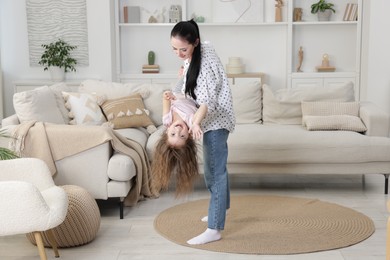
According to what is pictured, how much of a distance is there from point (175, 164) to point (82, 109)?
1807mm

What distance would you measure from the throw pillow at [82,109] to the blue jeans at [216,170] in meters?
1.67

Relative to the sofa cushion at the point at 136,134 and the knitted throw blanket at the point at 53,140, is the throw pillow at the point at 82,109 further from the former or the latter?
the knitted throw blanket at the point at 53,140

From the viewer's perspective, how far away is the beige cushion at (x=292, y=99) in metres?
5.54

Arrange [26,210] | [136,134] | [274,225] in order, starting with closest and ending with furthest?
[26,210] → [274,225] → [136,134]

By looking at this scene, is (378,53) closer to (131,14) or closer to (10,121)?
(131,14)

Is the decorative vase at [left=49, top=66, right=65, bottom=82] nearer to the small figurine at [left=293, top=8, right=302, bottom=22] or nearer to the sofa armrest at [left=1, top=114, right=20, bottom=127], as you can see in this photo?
the sofa armrest at [left=1, top=114, right=20, bottom=127]

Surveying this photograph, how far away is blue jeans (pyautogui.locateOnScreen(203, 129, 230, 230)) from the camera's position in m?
3.67

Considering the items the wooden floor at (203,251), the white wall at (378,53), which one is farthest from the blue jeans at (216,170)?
the white wall at (378,53)

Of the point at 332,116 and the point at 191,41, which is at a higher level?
the point at 191,41

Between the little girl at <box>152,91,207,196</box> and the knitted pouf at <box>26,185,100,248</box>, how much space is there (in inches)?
20.5

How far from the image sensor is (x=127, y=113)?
5305 millimetres

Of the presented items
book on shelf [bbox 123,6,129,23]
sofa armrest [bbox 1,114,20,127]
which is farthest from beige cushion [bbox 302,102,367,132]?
book on shelf [bbox 123,6,129,23]

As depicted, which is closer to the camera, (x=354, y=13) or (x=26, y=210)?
(x=26, y=210)

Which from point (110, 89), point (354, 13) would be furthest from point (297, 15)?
point (110, 89)
